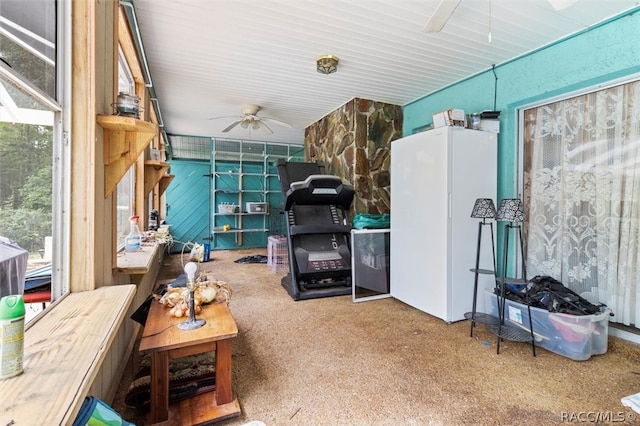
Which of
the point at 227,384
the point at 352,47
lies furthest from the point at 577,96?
the point at 227,384

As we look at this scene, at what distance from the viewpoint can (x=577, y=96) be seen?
8.21 feet

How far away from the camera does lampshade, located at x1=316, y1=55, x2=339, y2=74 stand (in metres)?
2.90

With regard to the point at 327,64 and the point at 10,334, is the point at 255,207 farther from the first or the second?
the point at 10,334

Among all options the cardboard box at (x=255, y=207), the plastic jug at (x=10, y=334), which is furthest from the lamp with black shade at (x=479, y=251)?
the cardboard box at (x=255, y=207)

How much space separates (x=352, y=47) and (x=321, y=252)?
7.41 ft

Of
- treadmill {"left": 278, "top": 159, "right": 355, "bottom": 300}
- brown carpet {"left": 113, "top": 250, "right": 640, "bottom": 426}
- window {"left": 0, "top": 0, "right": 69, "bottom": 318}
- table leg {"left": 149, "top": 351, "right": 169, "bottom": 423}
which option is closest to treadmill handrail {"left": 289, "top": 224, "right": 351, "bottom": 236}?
treadmill {"left": 278, "top": 159, "right": 355, "bottom": 300}

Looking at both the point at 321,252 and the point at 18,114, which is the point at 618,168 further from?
the point at 18,114

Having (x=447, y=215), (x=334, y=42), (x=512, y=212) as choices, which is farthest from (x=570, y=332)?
(x=334, y=42)

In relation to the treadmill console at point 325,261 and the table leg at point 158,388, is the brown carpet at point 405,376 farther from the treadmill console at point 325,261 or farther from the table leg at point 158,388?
the treadmill console at point 325,261

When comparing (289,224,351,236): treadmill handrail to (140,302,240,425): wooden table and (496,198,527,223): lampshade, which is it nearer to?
(496,198,527,223): lampshade

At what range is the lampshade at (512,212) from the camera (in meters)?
2.20

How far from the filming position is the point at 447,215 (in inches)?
101

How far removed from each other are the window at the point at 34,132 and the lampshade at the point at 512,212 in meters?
2.76

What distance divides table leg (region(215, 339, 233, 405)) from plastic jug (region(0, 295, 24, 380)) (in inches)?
32.1
